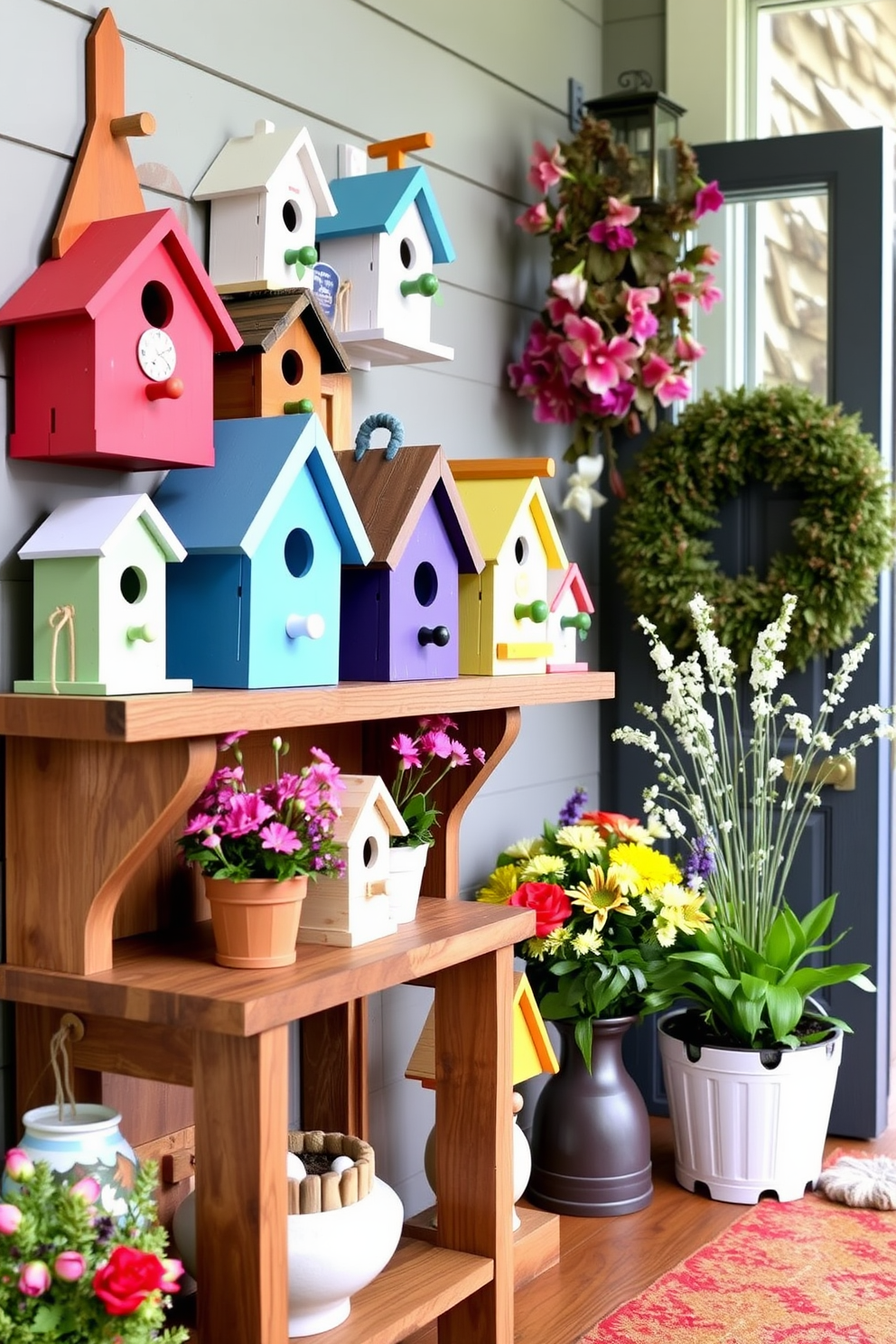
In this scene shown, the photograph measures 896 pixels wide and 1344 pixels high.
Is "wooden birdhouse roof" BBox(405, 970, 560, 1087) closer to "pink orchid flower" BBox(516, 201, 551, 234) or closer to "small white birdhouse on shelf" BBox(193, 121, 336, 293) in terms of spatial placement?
"small white birdhouse on shelf" BBox(193, 121, 336, 293)

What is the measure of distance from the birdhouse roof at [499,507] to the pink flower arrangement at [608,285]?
57 cm

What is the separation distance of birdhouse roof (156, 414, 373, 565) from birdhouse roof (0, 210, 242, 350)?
163mm

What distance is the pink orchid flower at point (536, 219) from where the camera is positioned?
269 centimetres

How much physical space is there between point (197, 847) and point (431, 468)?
60 centimetres

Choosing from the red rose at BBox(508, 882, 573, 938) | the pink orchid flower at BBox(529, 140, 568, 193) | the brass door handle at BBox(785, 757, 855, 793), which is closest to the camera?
the red rose at BBox(508, 882, 573, 938)

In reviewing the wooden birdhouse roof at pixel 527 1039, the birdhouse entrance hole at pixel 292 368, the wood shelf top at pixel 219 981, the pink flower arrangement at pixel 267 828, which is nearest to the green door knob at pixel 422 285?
the birdhouse entrance hole at pixel 292 368

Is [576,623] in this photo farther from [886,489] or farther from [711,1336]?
[711,1336]

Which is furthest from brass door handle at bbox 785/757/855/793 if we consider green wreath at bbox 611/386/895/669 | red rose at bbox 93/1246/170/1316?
red rose at bbox 93/1246/170/1316

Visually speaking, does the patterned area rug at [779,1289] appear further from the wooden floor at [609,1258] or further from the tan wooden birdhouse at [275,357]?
the tan wooden birdhouse at [275,357]

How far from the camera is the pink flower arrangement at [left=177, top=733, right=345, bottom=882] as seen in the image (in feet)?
5.20

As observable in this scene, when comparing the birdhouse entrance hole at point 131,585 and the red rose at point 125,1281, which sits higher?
the birdhouse entrance hole at point 131,585

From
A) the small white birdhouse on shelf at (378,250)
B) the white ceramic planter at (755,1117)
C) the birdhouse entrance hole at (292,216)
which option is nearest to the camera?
the birdhouse entrance hole at (292,216)

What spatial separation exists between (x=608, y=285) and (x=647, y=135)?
33 centimetres

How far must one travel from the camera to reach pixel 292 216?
199 centimetres
